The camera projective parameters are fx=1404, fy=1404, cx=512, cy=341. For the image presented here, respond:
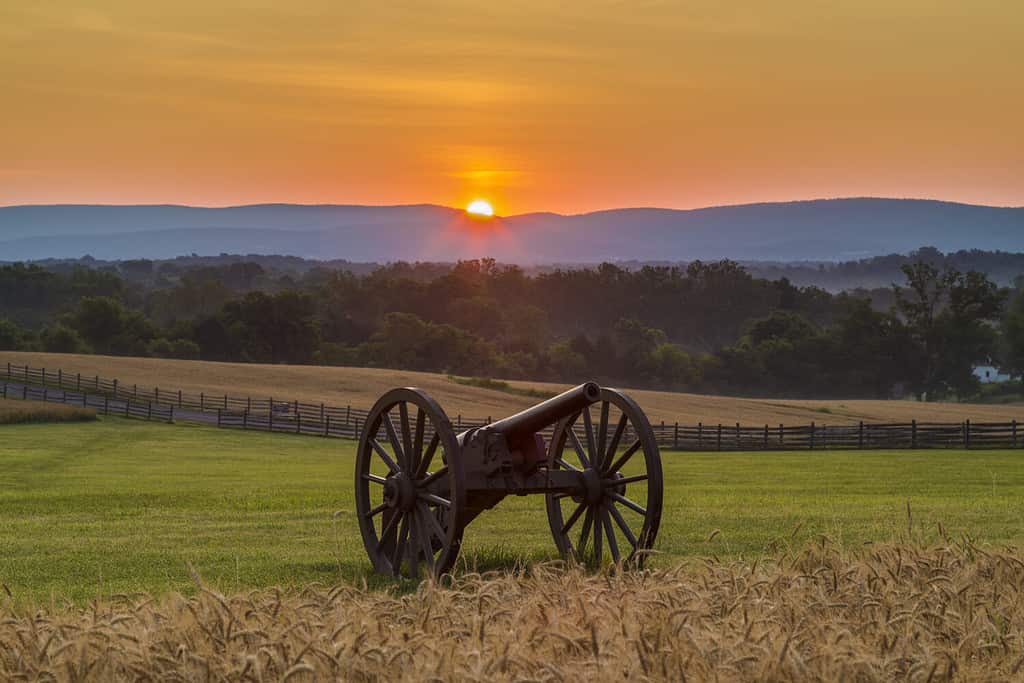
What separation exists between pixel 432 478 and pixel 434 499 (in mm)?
234

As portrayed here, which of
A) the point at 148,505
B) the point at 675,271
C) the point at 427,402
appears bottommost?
the point at 148,505

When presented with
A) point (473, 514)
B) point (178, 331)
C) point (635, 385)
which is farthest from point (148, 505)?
point (635, 385)

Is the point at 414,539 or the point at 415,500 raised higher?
the point at 415,500

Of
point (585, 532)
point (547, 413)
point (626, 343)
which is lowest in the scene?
point (585, 532)

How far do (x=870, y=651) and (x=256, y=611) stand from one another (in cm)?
348

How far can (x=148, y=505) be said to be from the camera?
24.2 meters

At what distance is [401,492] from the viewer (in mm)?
13766

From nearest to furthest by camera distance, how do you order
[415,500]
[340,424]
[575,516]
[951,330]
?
[415,500] < [575,516] < [340,424] < [951,330]

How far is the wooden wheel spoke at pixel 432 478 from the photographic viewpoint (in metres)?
13.3

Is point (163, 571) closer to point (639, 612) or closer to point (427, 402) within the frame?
point (427, 402)

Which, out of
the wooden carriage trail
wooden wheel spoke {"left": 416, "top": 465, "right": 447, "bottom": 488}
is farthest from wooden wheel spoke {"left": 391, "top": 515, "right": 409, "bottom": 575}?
the wooden carriage trail

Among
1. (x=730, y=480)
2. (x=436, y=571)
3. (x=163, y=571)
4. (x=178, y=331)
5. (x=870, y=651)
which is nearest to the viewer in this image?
(x=870, y=651)

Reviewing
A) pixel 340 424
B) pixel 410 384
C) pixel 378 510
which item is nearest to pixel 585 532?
pixel 378 510

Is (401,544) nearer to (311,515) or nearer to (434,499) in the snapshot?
(434,499)
